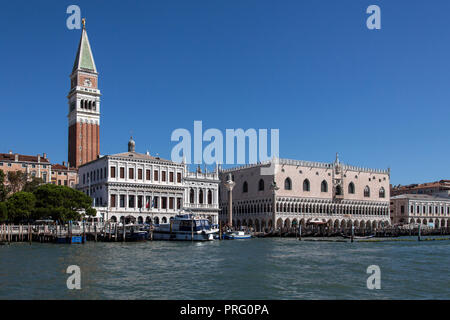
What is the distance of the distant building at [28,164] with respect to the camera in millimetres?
73312

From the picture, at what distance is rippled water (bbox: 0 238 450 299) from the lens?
17547mm

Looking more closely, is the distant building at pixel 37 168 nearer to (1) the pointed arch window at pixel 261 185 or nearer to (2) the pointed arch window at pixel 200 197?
(2) the pointed arch window at pixel 200 197

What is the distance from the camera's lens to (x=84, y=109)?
8481cm

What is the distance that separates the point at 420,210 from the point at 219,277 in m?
84.5

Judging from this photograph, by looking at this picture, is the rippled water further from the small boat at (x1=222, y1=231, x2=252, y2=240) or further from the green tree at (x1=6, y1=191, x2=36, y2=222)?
the small boat at (x1=222, y1=231, x2=252, y2=240)

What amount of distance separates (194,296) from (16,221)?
130 ft

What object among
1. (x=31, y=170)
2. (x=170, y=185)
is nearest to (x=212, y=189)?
(x=170, y=185)

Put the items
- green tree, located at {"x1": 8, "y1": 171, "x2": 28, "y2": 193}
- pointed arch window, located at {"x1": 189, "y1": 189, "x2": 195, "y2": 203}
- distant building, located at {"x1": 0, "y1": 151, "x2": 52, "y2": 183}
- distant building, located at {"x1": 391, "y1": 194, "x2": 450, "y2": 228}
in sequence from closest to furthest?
green tree, located at {"x1": 8, "y1": 171, "x2": 28, "y2": 193}, pointed arch window, located at {"x1": 189, "y1": 189, "x2": 195, "y2": 203}, distant building, located at {"x1": 0, "y1": 151, "x2": 52, "y2": 183}, distant building, located at {"x1": 391, "y1": 194, "x2": 450, "y2": 228}

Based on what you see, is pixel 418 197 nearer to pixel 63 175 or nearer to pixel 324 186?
pixel 324 186

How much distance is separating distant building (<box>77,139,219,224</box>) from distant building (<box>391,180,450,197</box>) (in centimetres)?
5936

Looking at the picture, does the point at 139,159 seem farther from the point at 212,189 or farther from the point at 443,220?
the point at 443,220

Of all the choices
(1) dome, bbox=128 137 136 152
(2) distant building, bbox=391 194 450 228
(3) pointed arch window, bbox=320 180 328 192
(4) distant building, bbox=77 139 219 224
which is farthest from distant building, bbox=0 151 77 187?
(2) distant building, bbox=391 194 450 228

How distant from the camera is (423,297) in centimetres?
1731
